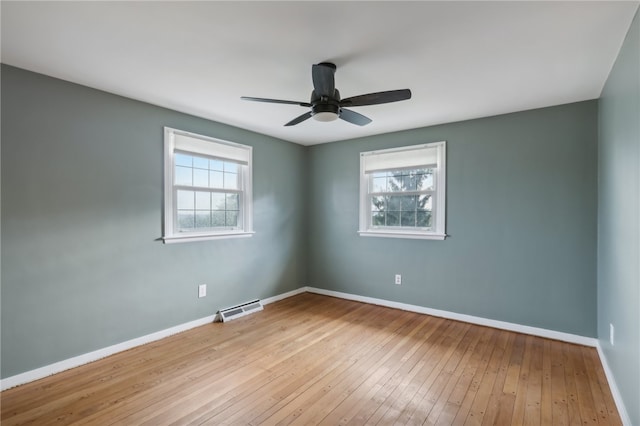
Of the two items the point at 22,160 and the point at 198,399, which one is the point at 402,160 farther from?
the point at 22,160

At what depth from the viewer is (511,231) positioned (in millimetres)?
3395

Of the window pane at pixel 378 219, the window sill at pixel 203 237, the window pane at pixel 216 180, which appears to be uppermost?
the window pane at pixel 216 180

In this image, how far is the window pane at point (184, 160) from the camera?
3414 mm

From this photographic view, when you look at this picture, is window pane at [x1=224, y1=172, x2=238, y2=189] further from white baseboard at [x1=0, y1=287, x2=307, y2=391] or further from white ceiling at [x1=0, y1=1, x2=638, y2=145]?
white baseboard at [x1=0, y1=287, x2=307, y2=391]

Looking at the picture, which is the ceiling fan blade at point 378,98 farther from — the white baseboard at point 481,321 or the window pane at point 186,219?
the white baseboard at point 481,321

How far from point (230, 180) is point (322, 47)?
2350mm

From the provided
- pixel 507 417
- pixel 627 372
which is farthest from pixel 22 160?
pixel 627 372

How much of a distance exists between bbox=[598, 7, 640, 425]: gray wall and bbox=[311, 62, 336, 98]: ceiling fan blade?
1.70m

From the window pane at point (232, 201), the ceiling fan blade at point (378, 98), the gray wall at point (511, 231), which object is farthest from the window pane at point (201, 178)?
the gray wall at point (511, 231)

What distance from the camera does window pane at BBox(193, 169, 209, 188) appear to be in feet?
11.7

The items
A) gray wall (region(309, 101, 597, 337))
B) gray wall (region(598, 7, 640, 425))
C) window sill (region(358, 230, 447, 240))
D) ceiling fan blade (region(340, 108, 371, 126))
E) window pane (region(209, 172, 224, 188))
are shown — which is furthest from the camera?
window sill (region(358, 230, 447, 240))

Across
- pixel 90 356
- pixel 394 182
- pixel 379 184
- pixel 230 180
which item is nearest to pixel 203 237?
pixel 230 180

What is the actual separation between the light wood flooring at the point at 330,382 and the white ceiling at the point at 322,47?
2.38 meters

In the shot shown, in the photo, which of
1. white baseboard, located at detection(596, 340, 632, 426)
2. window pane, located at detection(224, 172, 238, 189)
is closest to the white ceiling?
window pane, located at detection(224, 172, 238, 189)
